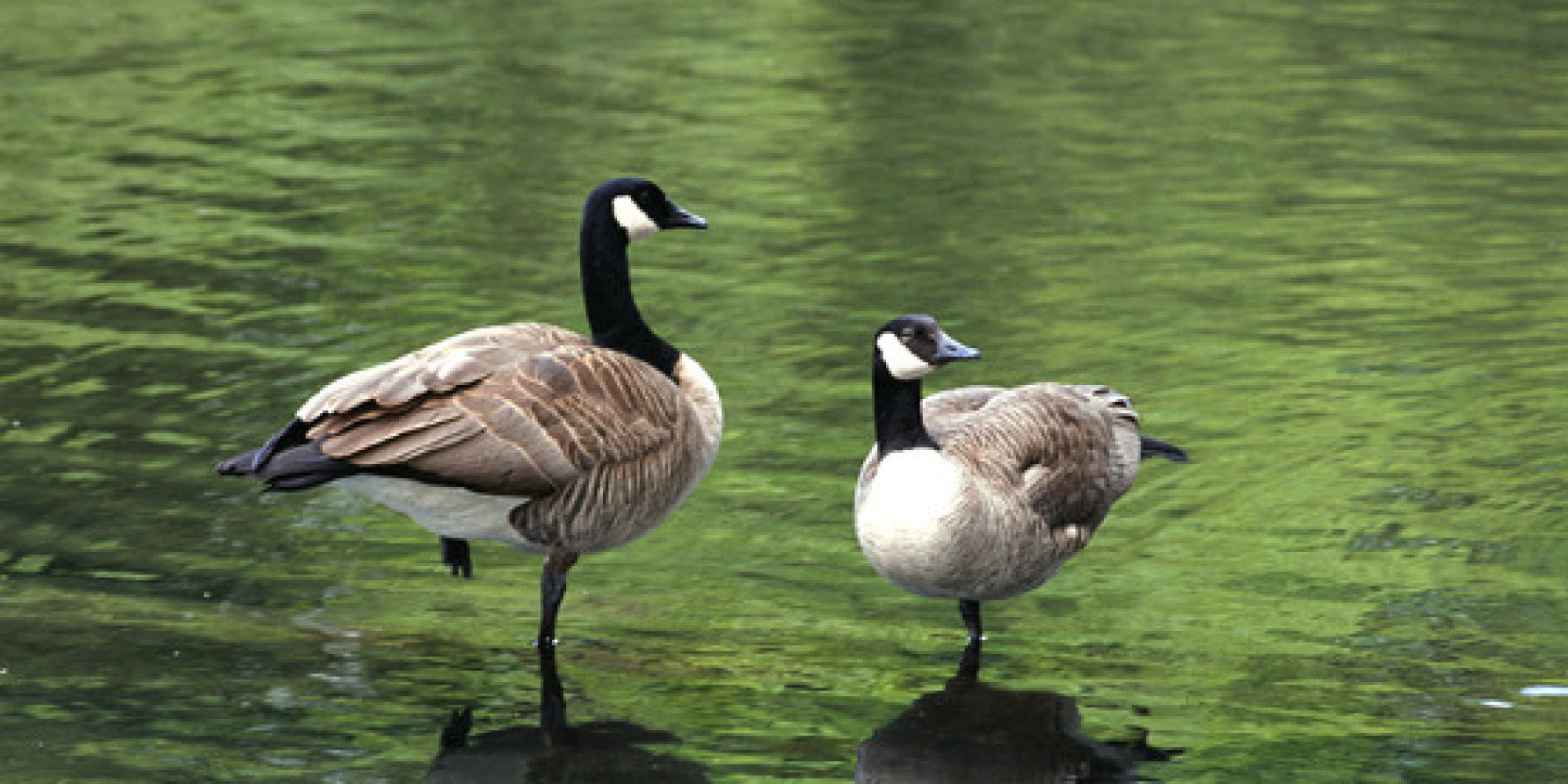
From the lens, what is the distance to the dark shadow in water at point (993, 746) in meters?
8.14

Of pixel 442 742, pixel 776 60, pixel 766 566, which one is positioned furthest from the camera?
pixel 776 60

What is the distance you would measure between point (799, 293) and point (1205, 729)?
775 centimetres

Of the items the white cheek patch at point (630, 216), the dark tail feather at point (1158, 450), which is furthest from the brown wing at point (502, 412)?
the dark tail feather at point (1158, 450)

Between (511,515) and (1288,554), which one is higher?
(511,515)

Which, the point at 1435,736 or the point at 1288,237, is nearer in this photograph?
the point at 1435,736

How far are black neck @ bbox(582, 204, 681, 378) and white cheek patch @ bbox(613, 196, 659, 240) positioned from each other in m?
0.04

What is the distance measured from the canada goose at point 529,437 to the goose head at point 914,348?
1.05 metres

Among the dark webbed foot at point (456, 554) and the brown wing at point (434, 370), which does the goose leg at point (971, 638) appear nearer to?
the brown wing at point (434, 370)

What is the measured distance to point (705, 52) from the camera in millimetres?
26609

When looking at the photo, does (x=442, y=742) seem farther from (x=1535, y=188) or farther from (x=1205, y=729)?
(x=1535, y=188)

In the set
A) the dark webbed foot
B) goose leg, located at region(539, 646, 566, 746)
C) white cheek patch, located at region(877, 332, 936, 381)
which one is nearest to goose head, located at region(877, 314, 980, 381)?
white cheek patch, located at region(877, 332, 936, 381)

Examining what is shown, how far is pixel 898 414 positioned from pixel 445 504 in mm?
1795

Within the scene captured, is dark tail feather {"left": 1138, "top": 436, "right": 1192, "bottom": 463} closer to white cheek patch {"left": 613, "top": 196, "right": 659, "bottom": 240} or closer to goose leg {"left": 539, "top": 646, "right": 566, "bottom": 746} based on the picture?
white cheek patch {"left": 613, "top": 196, "right": 659, "bottom": 240}

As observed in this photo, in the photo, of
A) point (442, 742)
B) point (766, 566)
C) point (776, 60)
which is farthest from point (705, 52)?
point (442, 742)
